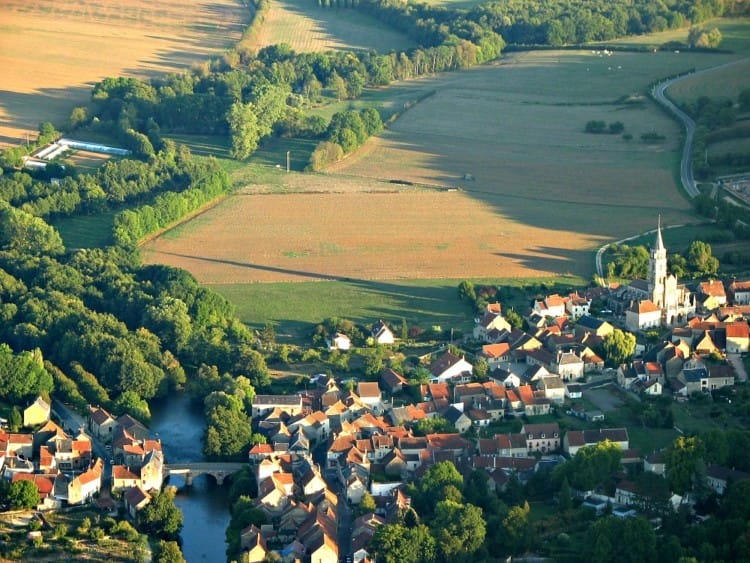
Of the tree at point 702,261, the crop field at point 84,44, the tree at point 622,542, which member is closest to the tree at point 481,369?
the tree at point 702,261

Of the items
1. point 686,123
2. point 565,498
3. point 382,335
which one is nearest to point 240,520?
point 565,498

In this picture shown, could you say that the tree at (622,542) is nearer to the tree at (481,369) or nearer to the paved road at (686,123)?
the tree at (481,369)

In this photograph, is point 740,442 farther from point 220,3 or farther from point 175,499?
point 220,3

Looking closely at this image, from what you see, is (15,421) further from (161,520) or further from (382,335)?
(382,335)

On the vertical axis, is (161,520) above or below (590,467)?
below

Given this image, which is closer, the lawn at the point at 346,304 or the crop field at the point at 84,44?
the lawn at the point at 346,304

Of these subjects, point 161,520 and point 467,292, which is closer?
point 161,520

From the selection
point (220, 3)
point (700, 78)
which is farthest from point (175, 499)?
point (220, 3)

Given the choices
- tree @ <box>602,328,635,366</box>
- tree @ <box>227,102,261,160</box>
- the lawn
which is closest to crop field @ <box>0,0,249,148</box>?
tree @ <box>227,102,261,160</box>
